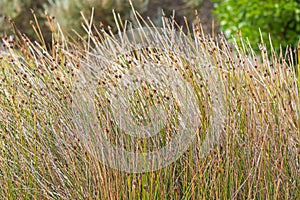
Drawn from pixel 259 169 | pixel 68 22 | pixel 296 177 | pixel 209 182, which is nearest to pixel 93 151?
pixel 209 182

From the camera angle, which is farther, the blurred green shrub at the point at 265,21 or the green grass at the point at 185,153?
the blurred green shrub at the point at 265,21

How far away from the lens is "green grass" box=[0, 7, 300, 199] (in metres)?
2.33

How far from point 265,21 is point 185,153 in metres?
3.90

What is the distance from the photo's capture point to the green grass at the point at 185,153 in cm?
233

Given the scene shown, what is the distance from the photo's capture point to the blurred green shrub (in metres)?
5.95

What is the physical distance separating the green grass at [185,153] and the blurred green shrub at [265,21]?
3.32 metres

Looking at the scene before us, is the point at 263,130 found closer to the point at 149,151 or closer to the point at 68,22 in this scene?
the point at 149,151

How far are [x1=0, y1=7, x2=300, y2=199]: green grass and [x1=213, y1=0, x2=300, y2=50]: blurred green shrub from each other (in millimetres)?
3319

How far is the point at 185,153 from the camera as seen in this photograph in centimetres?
250

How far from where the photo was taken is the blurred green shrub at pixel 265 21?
5.95 meters

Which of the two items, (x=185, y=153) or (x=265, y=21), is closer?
(x=185, y=153)

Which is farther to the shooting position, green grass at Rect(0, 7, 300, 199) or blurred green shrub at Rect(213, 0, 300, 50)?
blurred green shrub at Rect(213, 0, 300, 50)

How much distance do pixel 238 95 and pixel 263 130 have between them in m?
0.25

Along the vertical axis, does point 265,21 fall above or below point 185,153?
below
